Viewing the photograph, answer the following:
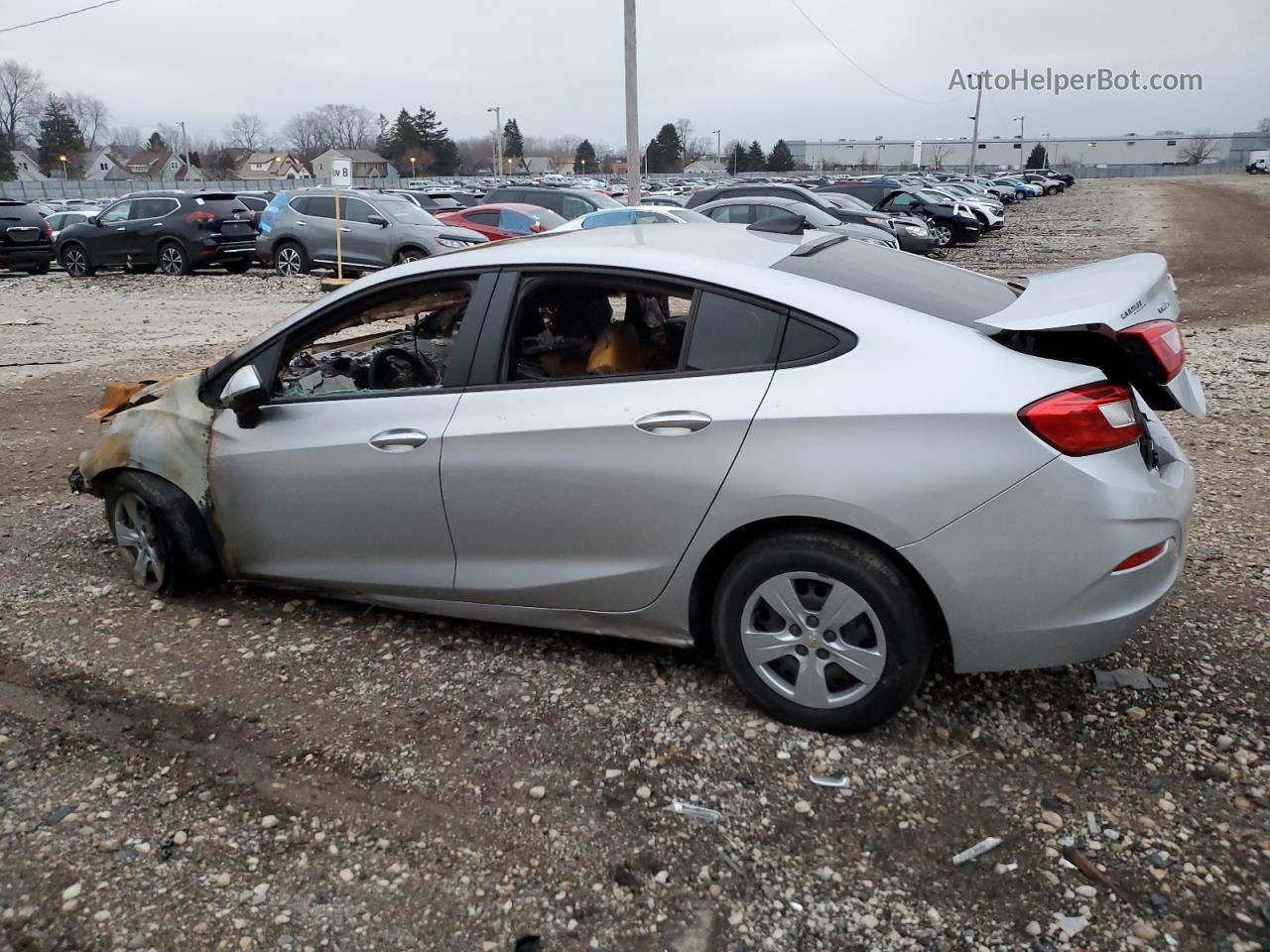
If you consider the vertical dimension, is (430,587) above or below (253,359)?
below

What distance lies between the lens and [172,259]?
61.5 feet

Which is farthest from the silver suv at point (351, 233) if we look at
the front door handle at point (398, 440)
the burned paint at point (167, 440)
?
the front door handle at point (398, 440)

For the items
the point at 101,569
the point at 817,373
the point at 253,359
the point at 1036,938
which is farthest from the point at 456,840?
the point at 101,569

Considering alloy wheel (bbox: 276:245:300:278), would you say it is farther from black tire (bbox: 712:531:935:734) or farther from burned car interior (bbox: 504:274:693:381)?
black tire (bbox: 712:531:935:734)

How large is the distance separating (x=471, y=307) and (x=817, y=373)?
1.38 meters

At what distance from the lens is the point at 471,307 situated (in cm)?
368

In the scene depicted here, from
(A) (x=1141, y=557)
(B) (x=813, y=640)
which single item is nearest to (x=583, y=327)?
(B) (x=813, y=640)

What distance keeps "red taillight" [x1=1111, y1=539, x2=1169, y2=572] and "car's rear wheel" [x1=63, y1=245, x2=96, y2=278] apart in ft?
68.1

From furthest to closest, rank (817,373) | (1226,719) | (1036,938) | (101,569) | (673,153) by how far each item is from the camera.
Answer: (673,153)
(101,569)
(1226,719)
(817,373)
(1036,938)

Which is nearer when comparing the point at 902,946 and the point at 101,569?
the point at 902,946

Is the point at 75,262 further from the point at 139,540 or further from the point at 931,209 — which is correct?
the point at 931,209

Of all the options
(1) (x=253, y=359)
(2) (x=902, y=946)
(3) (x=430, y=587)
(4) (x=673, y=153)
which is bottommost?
(2) (x=902, y=946)

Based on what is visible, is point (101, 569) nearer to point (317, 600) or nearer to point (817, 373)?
point (317, 600)

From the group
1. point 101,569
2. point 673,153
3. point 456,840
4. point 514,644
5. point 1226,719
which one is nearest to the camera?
point 456,840
